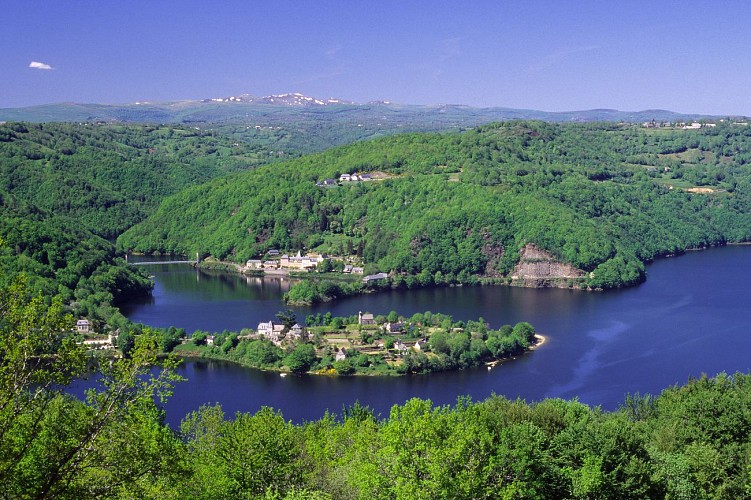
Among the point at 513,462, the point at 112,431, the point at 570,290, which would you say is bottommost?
the point at 570,290

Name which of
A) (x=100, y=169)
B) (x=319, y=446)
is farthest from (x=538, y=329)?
(x=100, y=169)

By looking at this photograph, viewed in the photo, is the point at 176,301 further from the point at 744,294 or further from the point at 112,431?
the point at 112,431

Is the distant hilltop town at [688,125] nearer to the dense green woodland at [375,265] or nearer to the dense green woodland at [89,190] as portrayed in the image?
the dense green woodland at [375,265]

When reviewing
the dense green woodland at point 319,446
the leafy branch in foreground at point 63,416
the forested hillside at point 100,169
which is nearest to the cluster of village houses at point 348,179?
the forested hillside at point 100,169

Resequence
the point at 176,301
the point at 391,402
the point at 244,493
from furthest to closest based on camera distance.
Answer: the point at 176,301, the point at 391,402, the point at 244,493

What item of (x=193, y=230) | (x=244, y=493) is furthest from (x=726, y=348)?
(x=193, y=230)

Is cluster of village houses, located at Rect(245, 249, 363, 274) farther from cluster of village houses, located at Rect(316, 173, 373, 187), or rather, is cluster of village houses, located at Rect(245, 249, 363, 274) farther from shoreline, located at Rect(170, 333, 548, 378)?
shoreline, located at Rect(170, 333, 548, 378)
